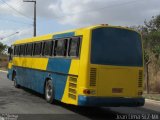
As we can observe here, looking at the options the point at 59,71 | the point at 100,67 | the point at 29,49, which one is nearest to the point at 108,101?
the point at 100,67

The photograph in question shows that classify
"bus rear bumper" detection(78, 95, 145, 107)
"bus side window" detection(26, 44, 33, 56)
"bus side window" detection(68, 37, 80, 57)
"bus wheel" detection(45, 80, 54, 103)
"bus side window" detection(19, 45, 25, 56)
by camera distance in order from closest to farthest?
"bus rear bumper" detection(78, 95, 145, 107)
"bus side window" detection(68, 37, 80, 57)
"bus wheel" detection(45, 80, 54, 103)
"bus side window" detection(26, 44, 33, 56)
"bus side window" detection(19, 45, 25, 56)

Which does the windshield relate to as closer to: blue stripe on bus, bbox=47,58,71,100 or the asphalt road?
blue stripe on bus, bbox=47,58,71,100

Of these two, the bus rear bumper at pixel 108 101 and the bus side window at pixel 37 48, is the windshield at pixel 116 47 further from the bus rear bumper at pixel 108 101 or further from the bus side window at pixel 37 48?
the bus side window at pixel 37 48

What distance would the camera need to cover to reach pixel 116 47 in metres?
13.2

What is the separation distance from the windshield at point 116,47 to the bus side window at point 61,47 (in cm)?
197

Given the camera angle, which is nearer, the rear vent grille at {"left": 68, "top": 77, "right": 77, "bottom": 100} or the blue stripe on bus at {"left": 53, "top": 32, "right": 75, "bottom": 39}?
the rear vent grille at {"left": 68, "top": 77, "right": 77, "bottom": 100}

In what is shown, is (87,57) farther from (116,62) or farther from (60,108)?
(60,108)

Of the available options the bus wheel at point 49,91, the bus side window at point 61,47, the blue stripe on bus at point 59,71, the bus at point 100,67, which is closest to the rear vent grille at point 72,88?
the bus at point 100,67

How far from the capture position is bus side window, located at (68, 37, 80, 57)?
44.2 ft

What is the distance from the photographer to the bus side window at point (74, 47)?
1349cm

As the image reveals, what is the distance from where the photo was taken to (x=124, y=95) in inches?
512

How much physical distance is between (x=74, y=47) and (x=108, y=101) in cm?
229

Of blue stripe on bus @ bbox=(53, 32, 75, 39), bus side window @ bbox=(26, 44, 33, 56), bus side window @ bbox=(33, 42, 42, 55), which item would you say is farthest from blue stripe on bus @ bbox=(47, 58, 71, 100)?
bus side window @ bbox=(26, 44, 33, 56)

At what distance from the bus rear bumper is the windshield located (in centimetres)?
112
